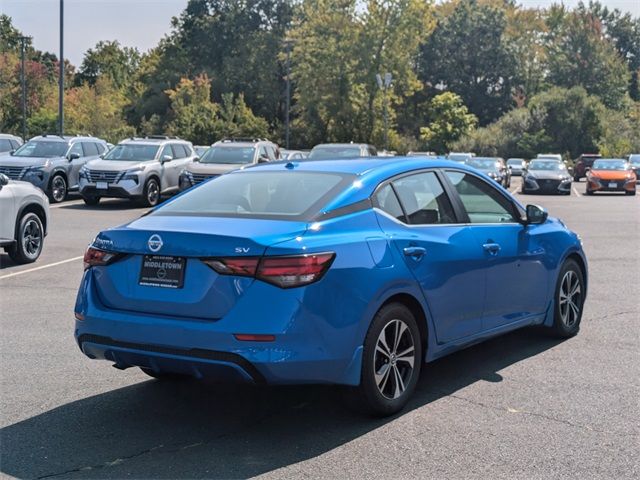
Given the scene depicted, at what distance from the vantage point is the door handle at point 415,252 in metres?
5.41

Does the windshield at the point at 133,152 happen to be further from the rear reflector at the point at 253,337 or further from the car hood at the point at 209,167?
the rear reflector at the point at 253,337

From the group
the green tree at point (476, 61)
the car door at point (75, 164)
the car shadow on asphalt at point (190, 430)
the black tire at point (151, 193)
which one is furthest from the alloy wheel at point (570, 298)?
the green tree at point (476, 61)

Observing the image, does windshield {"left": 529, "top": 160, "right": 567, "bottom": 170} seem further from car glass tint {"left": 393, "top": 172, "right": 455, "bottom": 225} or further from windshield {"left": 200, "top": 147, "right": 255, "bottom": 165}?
car glass tint {"left": 393, "top": 172, "right": 455, "bottom": 225}

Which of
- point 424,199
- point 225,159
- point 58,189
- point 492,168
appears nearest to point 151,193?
point 225,159

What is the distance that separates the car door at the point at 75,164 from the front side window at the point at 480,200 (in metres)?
19.3

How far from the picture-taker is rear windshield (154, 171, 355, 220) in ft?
17.5

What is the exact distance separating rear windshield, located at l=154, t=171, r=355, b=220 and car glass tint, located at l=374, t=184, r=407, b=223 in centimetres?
21

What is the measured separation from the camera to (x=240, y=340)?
15.3ft

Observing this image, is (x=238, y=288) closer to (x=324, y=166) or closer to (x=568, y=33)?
(x=324, y=166)

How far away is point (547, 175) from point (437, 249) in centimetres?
2903

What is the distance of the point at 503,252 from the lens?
6438 millimetres

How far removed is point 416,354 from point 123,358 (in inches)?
69.9

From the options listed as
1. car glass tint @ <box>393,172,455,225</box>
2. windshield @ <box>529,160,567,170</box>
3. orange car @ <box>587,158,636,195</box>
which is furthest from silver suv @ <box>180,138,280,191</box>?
car glass tint @ <box>393,172,455,225</box>

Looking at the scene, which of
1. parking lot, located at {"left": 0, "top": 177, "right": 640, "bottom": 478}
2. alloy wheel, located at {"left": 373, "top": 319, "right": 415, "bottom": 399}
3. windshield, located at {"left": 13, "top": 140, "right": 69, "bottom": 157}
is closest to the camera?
parking lot, located at {"left": 0, "top": 177, "right": 640, "bottom": 478}
